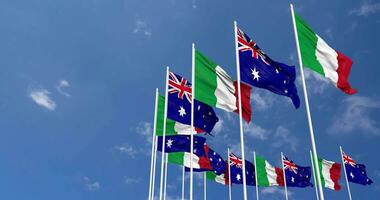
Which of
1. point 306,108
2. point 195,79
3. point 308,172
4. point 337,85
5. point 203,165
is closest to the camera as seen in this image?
point 306,108

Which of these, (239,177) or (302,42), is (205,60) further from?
(239,177)

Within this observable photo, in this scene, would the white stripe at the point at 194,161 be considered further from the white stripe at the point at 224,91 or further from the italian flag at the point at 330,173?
the italian flag at the point at 330,173

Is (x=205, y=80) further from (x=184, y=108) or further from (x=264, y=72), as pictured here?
(x=184, y=108)

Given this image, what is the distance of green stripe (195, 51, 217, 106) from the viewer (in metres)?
17.6

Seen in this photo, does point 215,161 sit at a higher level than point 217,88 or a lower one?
higher

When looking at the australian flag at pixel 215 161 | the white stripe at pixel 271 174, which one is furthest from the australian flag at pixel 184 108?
the white stripe at pixel 271 174

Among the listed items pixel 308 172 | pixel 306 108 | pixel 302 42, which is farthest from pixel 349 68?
pixel 308 172

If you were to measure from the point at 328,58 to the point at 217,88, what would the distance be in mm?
5028

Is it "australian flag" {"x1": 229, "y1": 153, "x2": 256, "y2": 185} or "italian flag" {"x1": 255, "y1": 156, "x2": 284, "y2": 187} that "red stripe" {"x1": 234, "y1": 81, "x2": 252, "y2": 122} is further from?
"italian flag" {"x1": 255, "y1": 156, "x2": 284, "y2": 187}

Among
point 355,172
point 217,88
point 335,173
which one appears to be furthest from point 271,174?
point 217,88

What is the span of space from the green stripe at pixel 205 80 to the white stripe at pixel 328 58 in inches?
190

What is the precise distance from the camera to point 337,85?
1542 centimetres

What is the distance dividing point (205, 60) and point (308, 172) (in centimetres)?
2302

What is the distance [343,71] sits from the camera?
15.8 m
